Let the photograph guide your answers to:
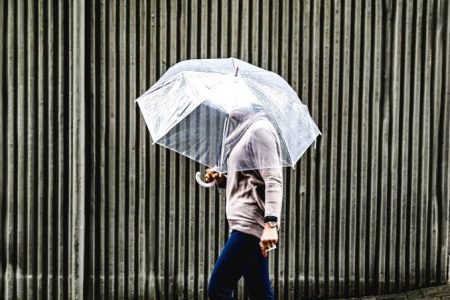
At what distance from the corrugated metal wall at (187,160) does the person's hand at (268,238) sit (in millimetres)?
2206

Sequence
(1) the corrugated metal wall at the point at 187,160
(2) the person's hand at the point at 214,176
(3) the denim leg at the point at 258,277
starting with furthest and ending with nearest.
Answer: (1) the corrugated metal wall at the point at 187,160, (2) the person's hand at the point at 214,176, (3) the denim leg at the point at 258,277

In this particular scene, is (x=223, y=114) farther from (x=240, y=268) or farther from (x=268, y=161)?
(x=240, y=268)

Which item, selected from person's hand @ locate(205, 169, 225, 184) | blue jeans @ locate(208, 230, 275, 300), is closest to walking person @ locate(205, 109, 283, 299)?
blue jeans @ locate(208, 230, 275, 300)

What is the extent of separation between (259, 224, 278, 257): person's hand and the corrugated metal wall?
2.21 meters

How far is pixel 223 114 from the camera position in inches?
211

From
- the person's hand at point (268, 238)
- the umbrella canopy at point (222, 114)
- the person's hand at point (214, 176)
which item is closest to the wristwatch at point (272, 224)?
the person's hand at point (268, 238)

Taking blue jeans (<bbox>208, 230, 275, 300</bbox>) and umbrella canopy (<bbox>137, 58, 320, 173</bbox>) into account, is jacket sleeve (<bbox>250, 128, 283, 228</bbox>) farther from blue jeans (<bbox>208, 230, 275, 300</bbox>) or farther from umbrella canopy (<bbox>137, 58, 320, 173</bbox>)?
blue jeans (<bbox>208, 230, 275, 300</bbox>)

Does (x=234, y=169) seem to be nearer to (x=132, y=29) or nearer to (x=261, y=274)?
(x=261, y=274)

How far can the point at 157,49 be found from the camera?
283 inches

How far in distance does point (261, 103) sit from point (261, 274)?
3.38 feet

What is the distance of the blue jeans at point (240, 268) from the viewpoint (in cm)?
522

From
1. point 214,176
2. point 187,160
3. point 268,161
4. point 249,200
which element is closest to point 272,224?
point 249,200

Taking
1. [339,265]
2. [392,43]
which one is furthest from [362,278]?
[392,43]

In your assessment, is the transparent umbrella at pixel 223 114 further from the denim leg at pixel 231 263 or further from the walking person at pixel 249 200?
the denim leg at pixel 231 263
